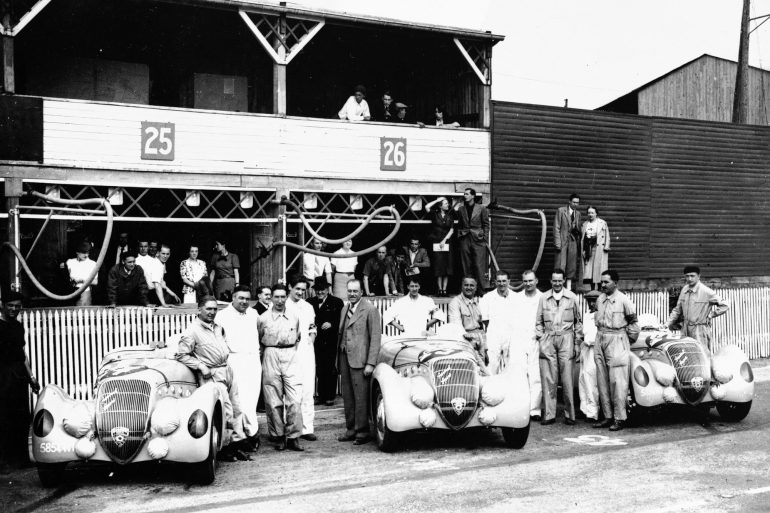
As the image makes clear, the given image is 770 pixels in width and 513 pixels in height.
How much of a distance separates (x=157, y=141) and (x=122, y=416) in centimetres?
816

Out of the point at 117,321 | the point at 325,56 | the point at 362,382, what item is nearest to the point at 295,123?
the point at 325,56

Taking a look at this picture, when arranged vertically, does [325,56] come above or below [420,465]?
above

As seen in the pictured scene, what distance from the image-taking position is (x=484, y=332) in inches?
519

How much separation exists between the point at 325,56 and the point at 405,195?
4548 millimetres

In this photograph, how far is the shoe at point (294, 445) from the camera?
422 inches

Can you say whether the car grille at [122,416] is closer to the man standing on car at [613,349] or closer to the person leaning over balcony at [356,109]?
the man standing on car at [613,349]

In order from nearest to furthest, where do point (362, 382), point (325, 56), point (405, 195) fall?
point (362, 382)
point (405, 195)
point (325, 56)

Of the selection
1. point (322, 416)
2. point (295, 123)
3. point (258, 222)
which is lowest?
point (322, 416)

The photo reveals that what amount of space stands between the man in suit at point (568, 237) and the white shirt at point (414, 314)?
6695 mm

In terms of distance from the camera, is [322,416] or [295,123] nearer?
[322,416]

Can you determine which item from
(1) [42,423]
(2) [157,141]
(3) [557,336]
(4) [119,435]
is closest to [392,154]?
(2) [157,141]

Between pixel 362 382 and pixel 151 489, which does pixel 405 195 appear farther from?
pixel 151 489

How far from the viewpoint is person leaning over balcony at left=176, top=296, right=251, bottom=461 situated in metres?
10.1

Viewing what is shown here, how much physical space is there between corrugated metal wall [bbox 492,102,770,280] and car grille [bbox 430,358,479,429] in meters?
9.22
